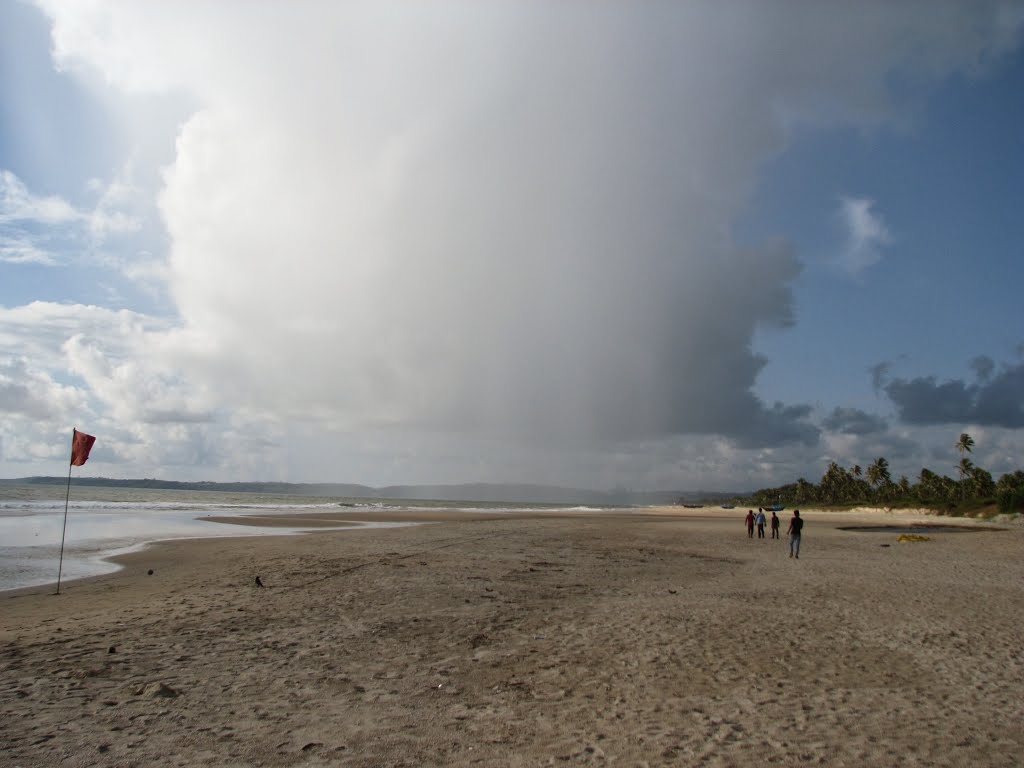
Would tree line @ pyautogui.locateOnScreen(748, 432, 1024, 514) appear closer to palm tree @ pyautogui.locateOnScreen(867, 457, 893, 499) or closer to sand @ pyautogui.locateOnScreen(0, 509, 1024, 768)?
palm tree @ pyautogui.locateOnScreen(867, 457, 893, 499)

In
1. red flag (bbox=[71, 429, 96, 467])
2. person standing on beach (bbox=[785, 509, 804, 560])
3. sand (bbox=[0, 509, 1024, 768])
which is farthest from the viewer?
person standing on beach (bbox=[785, 509, 804, 560])

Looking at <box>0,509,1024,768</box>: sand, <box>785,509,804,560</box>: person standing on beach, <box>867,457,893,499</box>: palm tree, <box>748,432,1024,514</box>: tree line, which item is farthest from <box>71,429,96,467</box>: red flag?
<box>867,457,893,499</box>: palm tree

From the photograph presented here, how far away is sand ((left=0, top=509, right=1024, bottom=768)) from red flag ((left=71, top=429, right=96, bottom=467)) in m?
3.83

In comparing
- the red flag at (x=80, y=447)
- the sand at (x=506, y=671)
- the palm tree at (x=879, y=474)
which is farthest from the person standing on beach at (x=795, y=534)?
the palm tree at (x=879, y=474)

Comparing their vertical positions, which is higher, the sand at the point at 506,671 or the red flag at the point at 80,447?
the red flag at the point at 80,447

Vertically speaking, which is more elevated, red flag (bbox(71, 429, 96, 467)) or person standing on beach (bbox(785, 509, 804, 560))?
red flag (bbox(71, 429, 96, 467))

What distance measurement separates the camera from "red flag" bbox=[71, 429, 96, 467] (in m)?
17.8

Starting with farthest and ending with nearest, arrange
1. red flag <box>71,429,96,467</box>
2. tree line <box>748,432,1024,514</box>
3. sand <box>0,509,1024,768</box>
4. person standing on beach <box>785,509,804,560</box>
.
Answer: tree line <box>748,432,1024,514</box>, person standing on beach <box>785,509,804,560</box>, red flag <box>71,429,96,467</box>, sand <box>0,509,1024,768</box>

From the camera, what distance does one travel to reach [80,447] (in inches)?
709

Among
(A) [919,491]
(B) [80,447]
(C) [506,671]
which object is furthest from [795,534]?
(A) [919,491]

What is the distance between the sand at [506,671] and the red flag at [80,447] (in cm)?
383

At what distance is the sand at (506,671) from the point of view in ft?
23.8

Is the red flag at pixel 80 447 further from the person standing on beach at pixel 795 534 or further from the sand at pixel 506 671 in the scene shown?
the person standing on beach at pixel 795 534

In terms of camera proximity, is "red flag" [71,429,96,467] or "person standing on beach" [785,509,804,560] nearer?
"red flag" [71,429,96,467]
